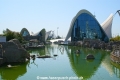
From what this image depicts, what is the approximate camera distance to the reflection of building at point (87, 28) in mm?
66125

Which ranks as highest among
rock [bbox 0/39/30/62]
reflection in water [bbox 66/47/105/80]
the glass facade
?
the glass facade

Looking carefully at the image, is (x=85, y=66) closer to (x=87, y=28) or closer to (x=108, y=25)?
(x=108, y=25)

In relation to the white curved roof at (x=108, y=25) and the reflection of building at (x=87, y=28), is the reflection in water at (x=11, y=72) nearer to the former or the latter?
the white curved roof at (x=108, y=25)

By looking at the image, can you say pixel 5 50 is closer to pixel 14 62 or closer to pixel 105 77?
pixel 14 62

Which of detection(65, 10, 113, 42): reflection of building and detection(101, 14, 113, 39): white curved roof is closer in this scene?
detection(101, 14, 113, 39): white curved roof

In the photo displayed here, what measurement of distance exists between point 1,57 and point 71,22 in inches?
1967

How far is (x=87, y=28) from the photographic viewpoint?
68.7 m

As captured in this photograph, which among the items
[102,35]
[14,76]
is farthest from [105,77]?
[102,35]

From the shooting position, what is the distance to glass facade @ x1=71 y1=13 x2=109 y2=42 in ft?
221

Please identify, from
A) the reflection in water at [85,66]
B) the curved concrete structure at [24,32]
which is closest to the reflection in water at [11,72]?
the reflection in water at [85,66]

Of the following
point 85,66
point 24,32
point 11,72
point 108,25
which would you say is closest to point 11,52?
point 11,72

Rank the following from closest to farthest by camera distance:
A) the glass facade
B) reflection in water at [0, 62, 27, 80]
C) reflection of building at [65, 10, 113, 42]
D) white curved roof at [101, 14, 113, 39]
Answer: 1. reflection in water at [0, 62, 27, 80]
2. white curved roof at [101, 14, 113, 39]
3. reflection of building at [65, 10, 113, 42]
4. the glass facade

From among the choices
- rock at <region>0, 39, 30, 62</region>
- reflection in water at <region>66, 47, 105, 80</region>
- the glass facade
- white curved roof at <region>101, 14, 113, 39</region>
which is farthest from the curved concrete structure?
rock at <region>0, 39, 30, 62</region>

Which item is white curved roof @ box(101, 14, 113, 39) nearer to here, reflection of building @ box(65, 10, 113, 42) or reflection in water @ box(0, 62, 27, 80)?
reflection of building @ box(65, 10, 113, 42)
